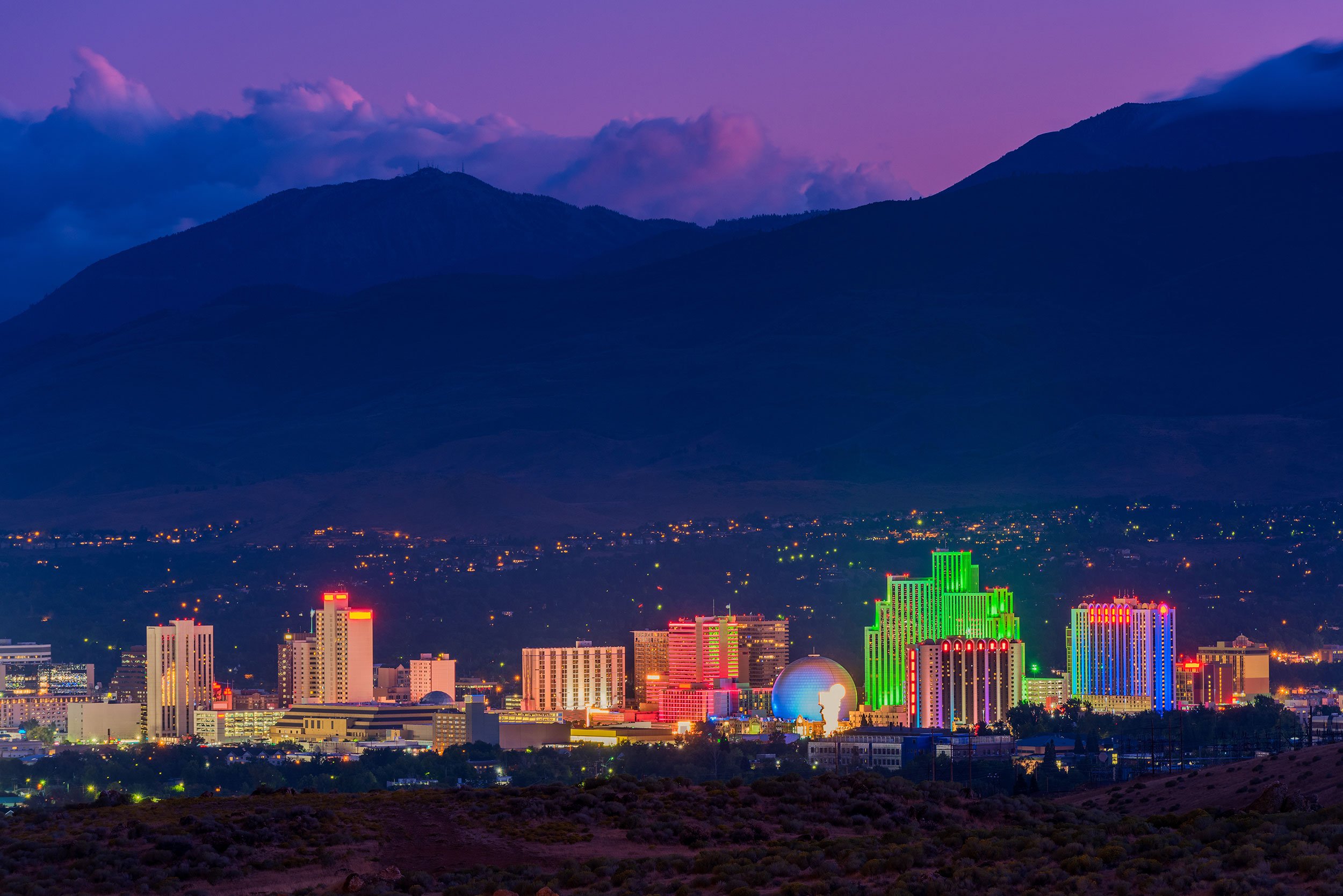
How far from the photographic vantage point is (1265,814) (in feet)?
131

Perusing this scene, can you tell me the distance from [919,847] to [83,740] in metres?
125

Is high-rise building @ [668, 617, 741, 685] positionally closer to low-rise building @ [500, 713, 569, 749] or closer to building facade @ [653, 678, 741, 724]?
building facade @ [653, 678, 741, 724]

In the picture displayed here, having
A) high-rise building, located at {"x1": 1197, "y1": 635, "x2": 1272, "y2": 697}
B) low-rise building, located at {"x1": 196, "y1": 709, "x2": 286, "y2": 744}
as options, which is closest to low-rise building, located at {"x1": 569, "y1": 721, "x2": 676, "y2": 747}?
low-rise building, located at {"x1": 196, "y1": 709, "x2": 286, "y2": 744}

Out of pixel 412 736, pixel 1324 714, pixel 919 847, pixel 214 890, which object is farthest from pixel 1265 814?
pixel 412 736

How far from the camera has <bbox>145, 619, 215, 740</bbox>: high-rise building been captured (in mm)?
162000

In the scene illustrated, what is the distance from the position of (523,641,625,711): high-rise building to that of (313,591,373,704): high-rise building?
1186 centimetres

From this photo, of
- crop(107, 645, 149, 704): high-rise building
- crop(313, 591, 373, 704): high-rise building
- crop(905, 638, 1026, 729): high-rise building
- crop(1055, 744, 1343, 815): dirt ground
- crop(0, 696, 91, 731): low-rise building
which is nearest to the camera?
crop(1055, 744, 1343, 815): dirt ground


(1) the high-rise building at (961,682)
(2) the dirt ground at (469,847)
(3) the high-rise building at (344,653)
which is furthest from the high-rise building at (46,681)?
(2) the dirt ground at (469,847)

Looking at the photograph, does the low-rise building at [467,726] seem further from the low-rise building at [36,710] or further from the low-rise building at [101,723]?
the low-rise building at [36,710]

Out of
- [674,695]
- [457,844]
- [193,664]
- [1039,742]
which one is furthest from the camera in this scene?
[193,664]

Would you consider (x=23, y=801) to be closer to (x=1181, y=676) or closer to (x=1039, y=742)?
(x=1039, y=742)

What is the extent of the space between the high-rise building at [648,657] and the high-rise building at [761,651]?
221 inches

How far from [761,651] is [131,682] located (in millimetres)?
46975

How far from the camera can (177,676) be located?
168 m
